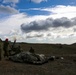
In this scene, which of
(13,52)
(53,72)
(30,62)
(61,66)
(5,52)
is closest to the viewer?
(53,72)

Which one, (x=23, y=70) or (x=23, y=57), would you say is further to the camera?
(x=23, y=57)

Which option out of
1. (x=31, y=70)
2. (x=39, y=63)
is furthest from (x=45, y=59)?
(x=31, y=70)

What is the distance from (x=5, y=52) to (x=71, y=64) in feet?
29.4

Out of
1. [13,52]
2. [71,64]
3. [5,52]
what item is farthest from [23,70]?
[13,52]

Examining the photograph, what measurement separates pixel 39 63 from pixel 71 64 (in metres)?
3.27

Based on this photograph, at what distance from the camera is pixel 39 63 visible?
27.1 metres

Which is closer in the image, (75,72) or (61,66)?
(75,72)

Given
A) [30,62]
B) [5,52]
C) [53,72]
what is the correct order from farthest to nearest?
[5,52]
[30,62]
[53,72]

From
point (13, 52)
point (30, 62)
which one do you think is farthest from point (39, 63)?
point (13, 52)

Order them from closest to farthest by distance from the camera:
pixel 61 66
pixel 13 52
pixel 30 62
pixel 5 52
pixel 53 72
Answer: pixel 53 72, pixel 61 66, pixel 30 62, pixel 5 52, pixel 13 52

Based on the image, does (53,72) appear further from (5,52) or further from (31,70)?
(5,52)

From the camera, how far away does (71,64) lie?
2705cm

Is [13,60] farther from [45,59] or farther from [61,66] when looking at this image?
[61,66]

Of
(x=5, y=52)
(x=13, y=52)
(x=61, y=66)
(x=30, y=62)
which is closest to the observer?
(x=61, y=66)
